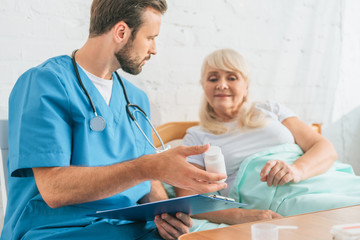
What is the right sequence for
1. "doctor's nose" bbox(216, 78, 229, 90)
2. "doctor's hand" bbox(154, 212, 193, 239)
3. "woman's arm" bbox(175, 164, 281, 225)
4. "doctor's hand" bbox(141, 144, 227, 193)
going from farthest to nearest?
"doctor's nose" bbox(216, 78, 229, 90) < "woman's arm" bbox(175, 164, 281, 225) < "doctor's hand" bbox(154, 212, 193, 239) < "doctor's hand" bbox(141, 144, 227, 193)

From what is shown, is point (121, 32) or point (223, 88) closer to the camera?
point (121, 32)

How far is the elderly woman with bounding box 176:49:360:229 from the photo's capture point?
1471mm

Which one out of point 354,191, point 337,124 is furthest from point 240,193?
point 337,124

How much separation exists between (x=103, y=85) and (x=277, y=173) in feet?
2.26

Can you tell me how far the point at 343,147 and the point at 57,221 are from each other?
6.54ft

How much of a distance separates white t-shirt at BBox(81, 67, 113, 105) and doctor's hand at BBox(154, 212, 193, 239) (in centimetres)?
40

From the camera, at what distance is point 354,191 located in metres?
1.44

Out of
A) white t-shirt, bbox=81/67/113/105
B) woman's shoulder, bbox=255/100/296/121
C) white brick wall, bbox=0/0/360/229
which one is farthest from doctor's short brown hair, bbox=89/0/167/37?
woman's shoulder, bbox=255/100/296/121

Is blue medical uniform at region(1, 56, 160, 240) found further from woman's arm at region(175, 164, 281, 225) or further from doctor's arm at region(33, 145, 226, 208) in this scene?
woman's arm at region(175, 164, 281, 225)

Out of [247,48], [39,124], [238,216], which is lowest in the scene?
[238,216]

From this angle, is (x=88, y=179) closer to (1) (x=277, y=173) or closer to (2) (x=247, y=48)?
(1) (x=277, y=173)

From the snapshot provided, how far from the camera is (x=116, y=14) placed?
123 cm

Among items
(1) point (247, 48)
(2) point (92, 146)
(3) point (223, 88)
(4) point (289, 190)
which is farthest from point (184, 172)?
(1) point (247, 48)

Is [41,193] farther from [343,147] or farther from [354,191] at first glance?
[343,147]
